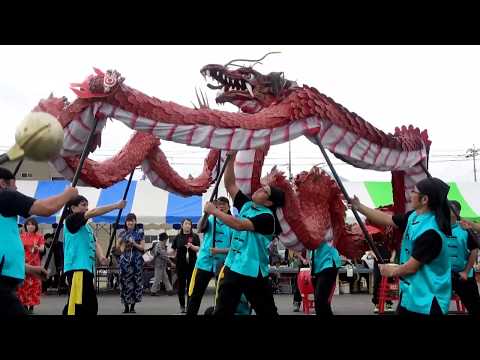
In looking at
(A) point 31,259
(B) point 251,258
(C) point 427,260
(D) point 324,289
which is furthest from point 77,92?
(A) point 31,259

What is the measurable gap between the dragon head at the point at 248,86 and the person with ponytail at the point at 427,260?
2611mm

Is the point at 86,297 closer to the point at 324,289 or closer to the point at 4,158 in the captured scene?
the point at 324,289

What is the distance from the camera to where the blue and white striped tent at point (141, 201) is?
14.0m

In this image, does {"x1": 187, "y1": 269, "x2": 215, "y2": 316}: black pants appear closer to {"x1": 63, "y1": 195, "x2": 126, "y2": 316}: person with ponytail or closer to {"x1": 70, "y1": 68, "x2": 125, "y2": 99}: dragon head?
{"x1": 63, "y1": 195, "x2": 126, "y2": 316}: person with ponytail

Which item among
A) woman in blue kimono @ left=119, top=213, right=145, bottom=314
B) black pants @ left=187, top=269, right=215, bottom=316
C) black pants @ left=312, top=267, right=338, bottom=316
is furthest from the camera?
woman in blue kimono @ left=119, top=213, right=145, bottom=314

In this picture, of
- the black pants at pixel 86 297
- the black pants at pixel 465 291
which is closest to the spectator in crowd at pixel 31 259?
the black pants at pixel 86 297

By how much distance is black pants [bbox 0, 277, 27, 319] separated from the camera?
331 cm

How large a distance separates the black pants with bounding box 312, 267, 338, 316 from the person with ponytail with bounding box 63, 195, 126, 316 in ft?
6.84

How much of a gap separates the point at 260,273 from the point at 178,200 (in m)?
10.0

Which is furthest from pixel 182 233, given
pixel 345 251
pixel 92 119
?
pixel 92 119

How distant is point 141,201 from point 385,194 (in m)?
6.25

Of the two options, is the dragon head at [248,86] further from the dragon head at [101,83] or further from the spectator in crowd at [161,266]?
the spectator in crowd at [161,266]

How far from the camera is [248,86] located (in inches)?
244

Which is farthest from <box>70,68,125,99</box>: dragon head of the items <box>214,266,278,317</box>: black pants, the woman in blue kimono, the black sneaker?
the black sneaker
